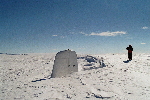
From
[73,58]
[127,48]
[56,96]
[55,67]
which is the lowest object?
[56,96]

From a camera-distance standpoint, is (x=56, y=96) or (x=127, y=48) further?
(x=127, y=48)

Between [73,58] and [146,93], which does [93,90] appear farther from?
[73,58]

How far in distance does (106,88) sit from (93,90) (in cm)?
48

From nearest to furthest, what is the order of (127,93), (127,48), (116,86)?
(127,93), (116,86), (127,48)

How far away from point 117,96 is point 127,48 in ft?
31.1

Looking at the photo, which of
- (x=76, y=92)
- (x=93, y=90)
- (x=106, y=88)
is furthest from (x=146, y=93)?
(x=76, y=92)

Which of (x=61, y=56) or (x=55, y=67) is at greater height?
(x=61, y=56)

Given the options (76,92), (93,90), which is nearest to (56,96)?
(76,92)

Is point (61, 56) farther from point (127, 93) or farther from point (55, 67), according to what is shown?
point (127, 93)

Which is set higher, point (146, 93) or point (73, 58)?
point (73, 58)

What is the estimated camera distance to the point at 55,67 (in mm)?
7164

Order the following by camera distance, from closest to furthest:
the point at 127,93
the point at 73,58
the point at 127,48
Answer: the point at 127,93, the point at 73,58, the point at 127,48

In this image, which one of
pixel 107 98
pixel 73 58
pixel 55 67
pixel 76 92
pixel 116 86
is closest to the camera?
pixel 107 98

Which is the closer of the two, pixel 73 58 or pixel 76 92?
pixel 76 92
